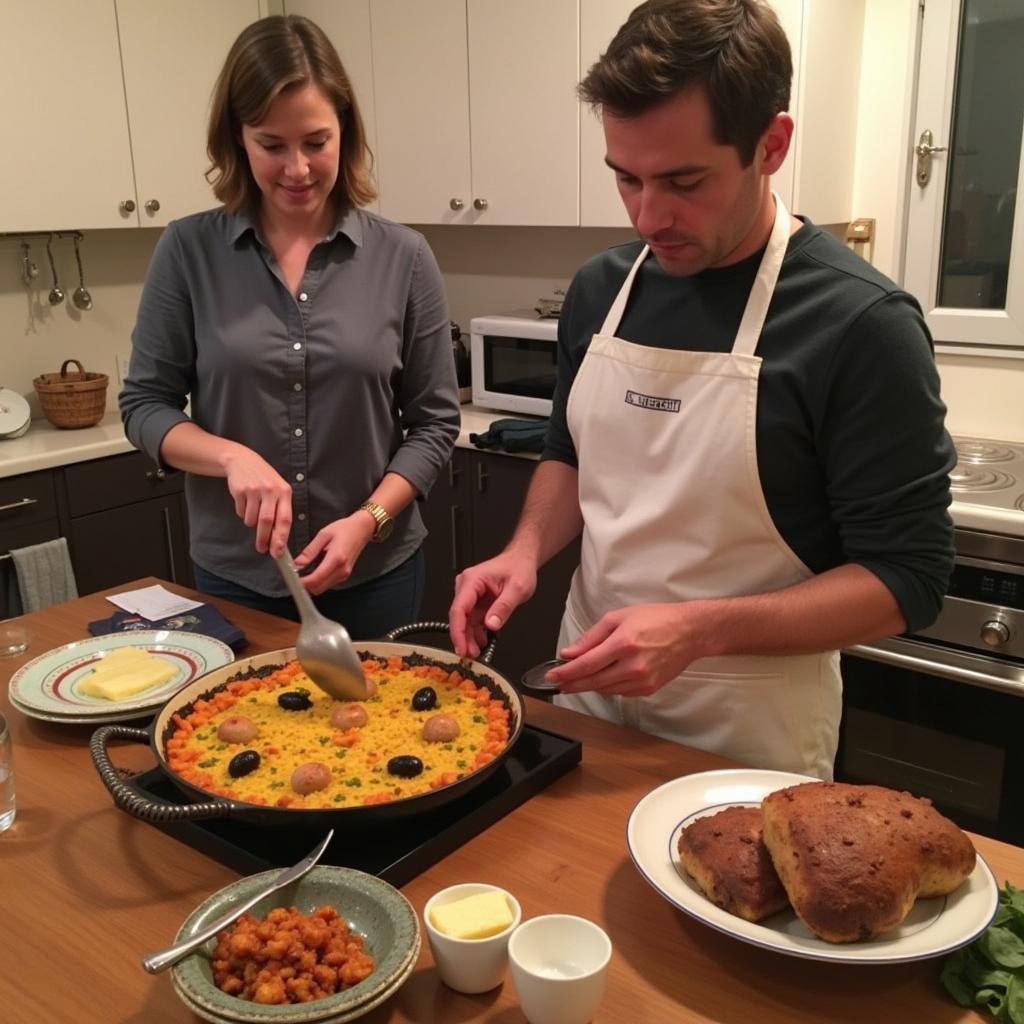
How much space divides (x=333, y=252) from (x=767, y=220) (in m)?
0.79

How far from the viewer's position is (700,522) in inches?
51.7

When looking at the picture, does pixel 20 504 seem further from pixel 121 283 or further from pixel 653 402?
pixel 653 402

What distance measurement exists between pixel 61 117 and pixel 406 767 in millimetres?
2566

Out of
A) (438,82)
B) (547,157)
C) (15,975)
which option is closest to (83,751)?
(15,975)

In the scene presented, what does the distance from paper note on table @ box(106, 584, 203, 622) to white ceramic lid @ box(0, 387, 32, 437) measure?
1.47 meters

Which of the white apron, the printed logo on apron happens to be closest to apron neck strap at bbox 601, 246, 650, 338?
the white apron

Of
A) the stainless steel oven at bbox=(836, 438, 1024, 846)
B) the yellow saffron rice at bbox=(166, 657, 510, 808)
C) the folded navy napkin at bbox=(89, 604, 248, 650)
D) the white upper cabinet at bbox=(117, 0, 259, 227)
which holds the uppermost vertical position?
the white upper cabinet at bbox=(117, 0, 259, 227)

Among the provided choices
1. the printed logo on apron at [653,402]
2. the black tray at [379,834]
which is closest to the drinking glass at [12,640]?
the black tray at [379,834]

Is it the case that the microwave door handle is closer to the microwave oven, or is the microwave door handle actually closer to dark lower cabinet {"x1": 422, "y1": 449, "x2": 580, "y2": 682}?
dark lower cabinet {"x1": 422, "y1": 449, "x2": 580, "y2": 682}

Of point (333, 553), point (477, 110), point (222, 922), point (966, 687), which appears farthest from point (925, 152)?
point (222, 922)

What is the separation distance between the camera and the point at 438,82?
3168 millimetres

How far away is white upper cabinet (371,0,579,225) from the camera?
2922mm

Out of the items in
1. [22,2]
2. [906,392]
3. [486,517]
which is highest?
[22,2]

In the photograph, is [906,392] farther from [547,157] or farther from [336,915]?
[547,157]
